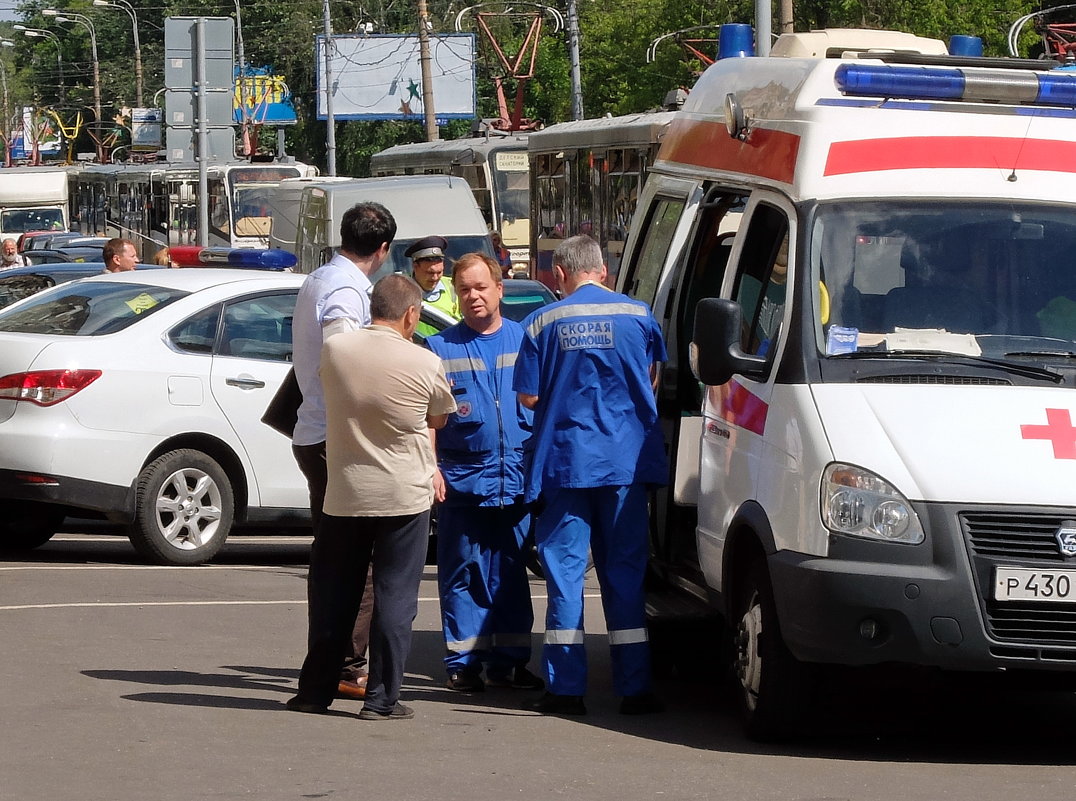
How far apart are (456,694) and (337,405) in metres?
1.52

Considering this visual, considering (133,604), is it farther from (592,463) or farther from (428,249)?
(592,463)

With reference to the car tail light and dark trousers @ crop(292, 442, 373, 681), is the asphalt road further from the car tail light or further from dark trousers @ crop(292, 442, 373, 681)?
the car tail light

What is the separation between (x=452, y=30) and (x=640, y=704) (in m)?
69.0

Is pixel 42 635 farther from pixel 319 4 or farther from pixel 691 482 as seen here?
pixel 319 4

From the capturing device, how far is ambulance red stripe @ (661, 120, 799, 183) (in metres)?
7.17

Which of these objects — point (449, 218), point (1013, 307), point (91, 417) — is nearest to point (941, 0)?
point (449, 218)

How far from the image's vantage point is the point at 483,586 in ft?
26.1

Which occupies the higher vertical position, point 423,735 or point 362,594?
point 362,594

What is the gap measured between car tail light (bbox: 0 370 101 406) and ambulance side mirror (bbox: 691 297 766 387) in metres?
5.02

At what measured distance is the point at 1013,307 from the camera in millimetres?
6793

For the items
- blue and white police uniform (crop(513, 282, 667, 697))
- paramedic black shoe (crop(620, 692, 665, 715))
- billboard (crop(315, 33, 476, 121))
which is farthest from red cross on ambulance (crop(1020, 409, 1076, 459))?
billboard (crop(315, 33, 476, 121))

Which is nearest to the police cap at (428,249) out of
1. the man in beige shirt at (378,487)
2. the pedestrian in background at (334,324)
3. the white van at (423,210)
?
the pedestrian in background at (334,324)

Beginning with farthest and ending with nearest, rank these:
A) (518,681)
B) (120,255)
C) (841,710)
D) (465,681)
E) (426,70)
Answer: (426,70)
(120,255)
(518,681)
(465,681)
(841,710)

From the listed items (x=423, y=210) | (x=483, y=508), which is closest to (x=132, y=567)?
(x=483, y=508)
